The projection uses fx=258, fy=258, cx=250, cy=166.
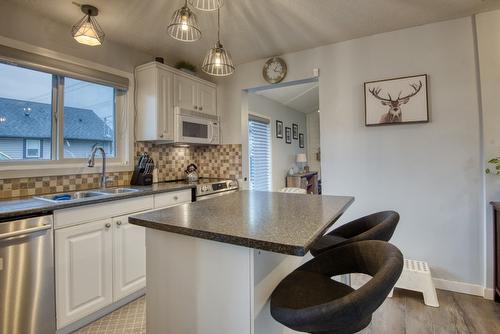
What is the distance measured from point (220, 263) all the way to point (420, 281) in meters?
1.97

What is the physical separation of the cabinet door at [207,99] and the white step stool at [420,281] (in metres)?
2.75

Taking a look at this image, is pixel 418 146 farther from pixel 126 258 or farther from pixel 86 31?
pixel 86 31

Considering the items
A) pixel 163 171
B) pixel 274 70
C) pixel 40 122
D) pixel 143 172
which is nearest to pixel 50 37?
pixel 40 122

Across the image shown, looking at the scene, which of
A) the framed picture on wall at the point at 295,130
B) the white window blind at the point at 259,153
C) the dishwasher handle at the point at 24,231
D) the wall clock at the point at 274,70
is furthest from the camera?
the framed picture on wall at the point at 295,130

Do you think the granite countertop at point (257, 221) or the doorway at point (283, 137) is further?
the doorway at point (283, 137)

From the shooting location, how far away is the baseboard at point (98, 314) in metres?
1.76

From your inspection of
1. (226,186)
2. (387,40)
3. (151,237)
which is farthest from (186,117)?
(387,40)

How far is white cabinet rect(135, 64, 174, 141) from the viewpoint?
2.75 meters

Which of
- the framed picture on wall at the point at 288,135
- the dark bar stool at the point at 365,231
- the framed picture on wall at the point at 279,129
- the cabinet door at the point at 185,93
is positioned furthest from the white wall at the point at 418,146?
the framed picture on wall at the point at 288,135

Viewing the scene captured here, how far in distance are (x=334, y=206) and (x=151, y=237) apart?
1.00 metres

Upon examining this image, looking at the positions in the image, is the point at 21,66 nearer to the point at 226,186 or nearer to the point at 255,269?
the point at 226,186

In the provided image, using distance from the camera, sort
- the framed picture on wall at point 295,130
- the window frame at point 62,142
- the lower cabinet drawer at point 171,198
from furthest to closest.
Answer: the framed picture on wall at point 295,130, the lower cabinet drawer at point 171,198, the window frame at point 62,142

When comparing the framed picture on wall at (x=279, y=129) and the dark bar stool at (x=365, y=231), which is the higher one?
the framed picture on wall at (x=279, y=129)

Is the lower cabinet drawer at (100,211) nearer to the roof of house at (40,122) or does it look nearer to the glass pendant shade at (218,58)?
the roof of house at (40,122)
